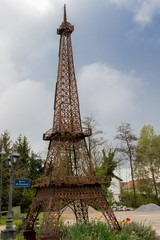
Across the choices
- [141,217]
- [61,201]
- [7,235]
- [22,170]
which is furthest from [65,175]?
[22,170]

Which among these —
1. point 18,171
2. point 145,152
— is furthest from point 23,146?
point 145,152

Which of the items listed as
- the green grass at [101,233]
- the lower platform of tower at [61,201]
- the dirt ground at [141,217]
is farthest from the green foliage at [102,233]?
the dirt ground at [141,217]

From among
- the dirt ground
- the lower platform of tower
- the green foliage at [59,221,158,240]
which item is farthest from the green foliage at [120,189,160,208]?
the green foliage at [59,221,158,240]

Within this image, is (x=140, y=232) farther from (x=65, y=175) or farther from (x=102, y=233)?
(x=65, y=175)

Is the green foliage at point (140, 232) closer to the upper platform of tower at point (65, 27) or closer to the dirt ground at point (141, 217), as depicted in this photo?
the dirt ground at point (141, 217)

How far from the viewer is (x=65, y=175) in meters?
12.4

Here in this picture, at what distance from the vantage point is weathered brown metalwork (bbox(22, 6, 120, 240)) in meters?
10.9

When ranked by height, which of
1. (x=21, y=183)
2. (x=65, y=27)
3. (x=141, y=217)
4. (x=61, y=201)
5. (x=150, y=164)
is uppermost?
(x=65, y=27)

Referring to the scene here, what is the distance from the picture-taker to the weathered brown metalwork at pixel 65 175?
10905mm

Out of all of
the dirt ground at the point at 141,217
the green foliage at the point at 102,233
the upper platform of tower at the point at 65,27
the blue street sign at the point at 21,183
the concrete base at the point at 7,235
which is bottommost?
the dirt ground at the point at 141,217

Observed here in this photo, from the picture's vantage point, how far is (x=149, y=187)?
3112 centimetres

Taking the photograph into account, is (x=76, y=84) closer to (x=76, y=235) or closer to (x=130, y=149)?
(x=76, y=235)

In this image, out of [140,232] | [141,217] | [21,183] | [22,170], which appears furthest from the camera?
[22,170]

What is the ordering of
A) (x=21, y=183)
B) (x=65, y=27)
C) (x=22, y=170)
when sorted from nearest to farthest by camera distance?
A: 1. (x=21, y=183)
2. (x=65, y=27)
3. (x=22, y=170)
